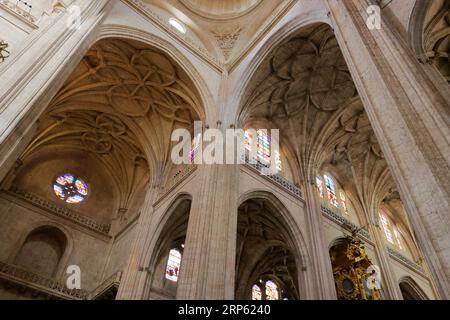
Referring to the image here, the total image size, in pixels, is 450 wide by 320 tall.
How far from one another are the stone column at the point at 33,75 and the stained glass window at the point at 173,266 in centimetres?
833

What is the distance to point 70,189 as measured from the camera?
1633 cm

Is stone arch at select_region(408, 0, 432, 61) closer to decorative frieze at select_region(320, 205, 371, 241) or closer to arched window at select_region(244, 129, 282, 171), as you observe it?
arched window at select_region(244, 129, 282, 171)

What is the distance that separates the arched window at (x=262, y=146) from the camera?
532 inches

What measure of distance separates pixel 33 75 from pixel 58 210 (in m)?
10.3

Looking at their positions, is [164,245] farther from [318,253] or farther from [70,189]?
[70,189]

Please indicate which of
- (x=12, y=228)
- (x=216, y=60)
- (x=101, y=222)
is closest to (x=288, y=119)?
(x=216, y=60)

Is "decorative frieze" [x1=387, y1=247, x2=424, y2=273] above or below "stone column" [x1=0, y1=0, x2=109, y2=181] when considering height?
above

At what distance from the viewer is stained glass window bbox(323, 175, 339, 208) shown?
15820mm

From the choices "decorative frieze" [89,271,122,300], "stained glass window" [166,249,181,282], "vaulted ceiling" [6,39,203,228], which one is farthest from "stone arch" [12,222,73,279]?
"stained glass window" [166,249,181,282]

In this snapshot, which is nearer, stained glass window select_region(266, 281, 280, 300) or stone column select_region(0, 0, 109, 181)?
stone column select_region(0, 0, 109, 181)

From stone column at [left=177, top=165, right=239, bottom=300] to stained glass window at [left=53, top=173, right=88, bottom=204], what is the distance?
29.8 ft

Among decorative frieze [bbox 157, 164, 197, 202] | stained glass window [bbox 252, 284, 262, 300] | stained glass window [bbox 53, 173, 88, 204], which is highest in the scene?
stained glass window [bbox 53, 173, 88, 204]

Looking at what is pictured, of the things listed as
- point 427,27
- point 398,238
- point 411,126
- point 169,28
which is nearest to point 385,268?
point 398,238

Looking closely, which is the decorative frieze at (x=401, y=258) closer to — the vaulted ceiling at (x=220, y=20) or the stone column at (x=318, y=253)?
the stone column at (x=318, y=253)
